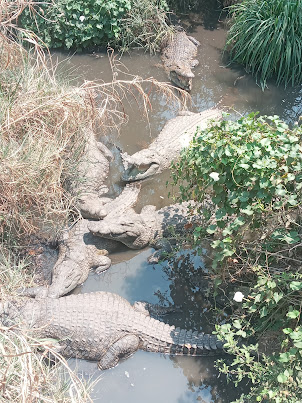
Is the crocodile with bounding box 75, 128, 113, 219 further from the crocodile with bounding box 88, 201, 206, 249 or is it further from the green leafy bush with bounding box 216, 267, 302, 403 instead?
the green leafy bush with bounding box 216, 267, 302, 403

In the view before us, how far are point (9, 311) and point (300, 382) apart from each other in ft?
9.42

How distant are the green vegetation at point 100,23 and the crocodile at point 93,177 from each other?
293 cm

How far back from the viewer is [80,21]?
8.48 m

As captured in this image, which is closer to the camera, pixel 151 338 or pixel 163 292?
pixel 151 338

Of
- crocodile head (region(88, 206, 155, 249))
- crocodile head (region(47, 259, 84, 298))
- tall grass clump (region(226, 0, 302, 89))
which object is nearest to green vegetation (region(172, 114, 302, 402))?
crocodile head (region(88, 206, 155, 249))

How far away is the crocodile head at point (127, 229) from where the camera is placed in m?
5.39

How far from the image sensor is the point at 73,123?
18.8 feet

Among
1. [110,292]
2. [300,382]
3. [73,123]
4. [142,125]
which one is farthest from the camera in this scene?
[142,125]

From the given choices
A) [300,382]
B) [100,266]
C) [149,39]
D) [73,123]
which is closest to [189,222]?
[100,266]

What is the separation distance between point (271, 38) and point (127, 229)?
4.64 m

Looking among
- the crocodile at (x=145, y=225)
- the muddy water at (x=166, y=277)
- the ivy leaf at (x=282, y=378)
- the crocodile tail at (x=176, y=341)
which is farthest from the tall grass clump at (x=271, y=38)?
the ivy leaf at (x=282, y=378)

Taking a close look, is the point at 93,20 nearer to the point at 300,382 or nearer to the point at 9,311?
the point at 9,311

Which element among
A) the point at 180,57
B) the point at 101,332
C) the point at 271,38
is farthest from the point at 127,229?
the point at 271,38

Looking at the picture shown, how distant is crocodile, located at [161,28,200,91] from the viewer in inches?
312
